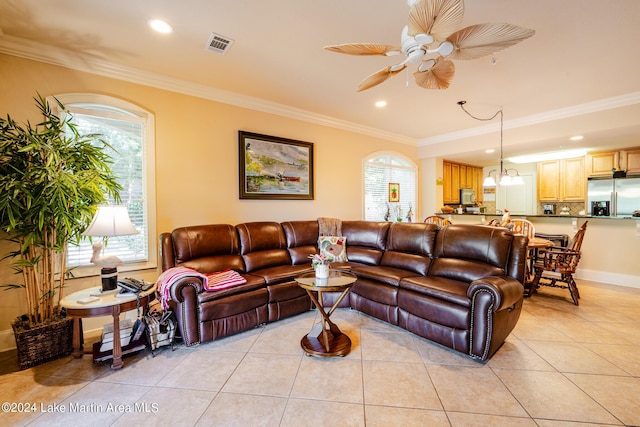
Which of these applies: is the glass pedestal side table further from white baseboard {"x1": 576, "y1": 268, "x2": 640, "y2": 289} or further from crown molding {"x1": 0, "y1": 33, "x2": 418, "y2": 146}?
white baseboard {"x1": 576, "y1": 268, "x2": 640, "y2": 289}

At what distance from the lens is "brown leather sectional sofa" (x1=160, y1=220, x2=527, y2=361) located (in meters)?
2.29

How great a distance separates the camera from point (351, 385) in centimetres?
193

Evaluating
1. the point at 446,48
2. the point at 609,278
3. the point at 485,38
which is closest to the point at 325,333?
the point at 446,48

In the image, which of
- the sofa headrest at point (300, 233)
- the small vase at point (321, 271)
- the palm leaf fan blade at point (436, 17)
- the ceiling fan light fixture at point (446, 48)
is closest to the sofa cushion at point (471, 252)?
the small vase at point (321, 271)

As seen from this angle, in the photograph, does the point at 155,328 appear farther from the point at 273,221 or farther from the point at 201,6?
the point at 201,6

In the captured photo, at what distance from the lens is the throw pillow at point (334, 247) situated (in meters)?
3.80

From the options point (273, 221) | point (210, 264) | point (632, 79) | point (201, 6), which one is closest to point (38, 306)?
point (210, 264)

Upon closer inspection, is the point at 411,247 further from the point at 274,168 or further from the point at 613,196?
the point at 613,196

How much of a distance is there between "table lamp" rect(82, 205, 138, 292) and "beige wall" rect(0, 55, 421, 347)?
0.64 meters

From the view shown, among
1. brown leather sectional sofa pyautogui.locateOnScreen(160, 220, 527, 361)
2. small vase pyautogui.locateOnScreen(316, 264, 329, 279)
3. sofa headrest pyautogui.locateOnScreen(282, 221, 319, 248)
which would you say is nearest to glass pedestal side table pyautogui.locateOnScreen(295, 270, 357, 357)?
small vase pyautogui.locateOnScreen(316, 264, 329, 279)

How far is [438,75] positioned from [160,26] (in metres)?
2.34

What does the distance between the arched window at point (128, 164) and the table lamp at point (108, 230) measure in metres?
0.56

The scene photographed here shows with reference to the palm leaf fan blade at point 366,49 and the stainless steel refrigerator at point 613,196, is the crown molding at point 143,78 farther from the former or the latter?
the stainless steel refrigerator at point 613,196

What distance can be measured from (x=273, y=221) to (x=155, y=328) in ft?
6.62
